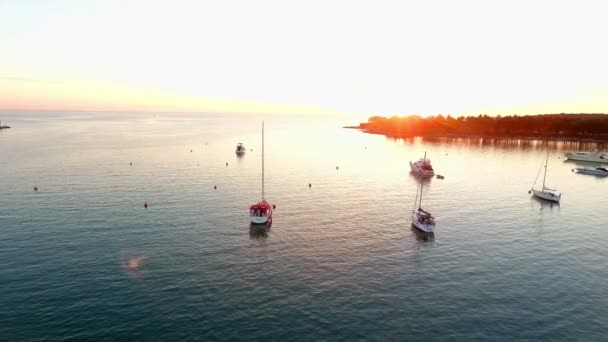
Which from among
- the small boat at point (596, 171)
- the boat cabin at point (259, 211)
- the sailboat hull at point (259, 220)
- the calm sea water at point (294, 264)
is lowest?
the calm sea water at point (294, 264)

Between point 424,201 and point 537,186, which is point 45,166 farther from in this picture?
point 537,186

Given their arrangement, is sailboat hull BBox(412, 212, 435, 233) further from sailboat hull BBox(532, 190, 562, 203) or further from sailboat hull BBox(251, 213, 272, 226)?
sailboat hull BBox(532, 190, 562, 203)

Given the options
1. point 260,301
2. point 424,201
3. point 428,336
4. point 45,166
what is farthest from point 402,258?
point 45,166

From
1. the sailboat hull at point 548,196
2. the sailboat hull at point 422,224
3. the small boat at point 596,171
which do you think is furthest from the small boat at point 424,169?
the small boat at point 596,171

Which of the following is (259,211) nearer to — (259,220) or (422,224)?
(259,220)

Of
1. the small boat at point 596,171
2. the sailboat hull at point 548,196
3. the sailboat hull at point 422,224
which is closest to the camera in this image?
the sailboat hull at point 422,224

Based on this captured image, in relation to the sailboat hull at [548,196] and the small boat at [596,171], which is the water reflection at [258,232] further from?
the small boat at [596,171]
